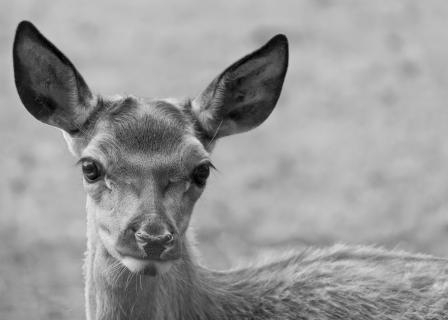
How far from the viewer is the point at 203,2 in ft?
57.7

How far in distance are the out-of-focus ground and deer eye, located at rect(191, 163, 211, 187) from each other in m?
3.80

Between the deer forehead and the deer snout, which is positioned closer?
the deer snout

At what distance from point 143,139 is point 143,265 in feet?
2.89

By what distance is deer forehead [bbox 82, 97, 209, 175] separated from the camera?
7340 millimetres

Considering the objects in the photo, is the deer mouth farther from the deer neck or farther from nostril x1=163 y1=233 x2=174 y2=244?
the deer neck

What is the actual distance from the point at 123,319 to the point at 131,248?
853 mm

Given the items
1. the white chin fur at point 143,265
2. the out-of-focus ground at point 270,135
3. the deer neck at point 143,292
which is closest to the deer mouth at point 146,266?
the white chin fur at point 143,265

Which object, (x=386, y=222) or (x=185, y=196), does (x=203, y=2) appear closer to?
(x=386, y=222)

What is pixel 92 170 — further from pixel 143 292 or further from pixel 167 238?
pixel 143 292

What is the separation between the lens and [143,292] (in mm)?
7684

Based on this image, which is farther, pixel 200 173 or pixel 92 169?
pixel 200 173

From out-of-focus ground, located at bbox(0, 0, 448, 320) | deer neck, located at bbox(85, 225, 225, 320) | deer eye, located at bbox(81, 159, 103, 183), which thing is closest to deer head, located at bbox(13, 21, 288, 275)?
deer eye, located at bbox(81, 159, 103, 183)

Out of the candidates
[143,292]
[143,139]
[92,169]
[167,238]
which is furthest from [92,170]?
[143,292]

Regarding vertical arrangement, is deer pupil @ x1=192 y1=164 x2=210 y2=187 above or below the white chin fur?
above
